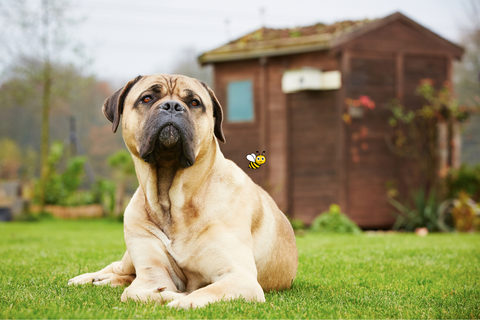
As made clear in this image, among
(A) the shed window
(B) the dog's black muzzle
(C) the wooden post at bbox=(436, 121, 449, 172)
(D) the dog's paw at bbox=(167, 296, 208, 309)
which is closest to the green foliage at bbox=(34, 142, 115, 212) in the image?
(A) the shed window

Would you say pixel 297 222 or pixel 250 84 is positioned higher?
pixel 250 84

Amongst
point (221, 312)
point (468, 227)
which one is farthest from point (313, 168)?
point (221, 312)

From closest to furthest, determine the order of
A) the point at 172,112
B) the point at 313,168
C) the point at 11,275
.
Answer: the point at 172,112
the point at 11,275
the point at 313,168

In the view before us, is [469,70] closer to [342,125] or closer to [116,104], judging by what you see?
[342,125]

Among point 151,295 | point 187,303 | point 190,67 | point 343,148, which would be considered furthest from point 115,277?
point 190,67

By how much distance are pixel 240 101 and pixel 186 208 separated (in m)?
10.1

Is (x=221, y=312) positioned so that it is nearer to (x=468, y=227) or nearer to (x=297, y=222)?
(x=297, y=222)

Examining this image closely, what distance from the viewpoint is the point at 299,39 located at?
39.5 feet

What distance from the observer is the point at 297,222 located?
37.7 feet

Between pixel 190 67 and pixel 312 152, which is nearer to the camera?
pixel 312 152

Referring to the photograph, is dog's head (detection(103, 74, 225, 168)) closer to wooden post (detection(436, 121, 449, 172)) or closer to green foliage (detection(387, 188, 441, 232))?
green foliage (detection(387, 188, 441, 232))

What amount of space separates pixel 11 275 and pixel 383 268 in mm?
3282

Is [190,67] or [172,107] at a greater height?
[190,67]

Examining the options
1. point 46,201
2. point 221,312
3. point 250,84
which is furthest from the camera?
point 46,201
